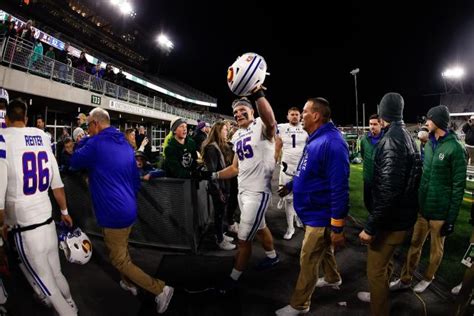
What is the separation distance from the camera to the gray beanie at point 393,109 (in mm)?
2621

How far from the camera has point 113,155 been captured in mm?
2969

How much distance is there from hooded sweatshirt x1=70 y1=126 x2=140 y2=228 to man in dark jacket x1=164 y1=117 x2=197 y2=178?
146 centimetres

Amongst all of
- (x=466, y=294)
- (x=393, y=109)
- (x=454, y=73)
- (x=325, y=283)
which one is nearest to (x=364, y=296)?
(x=325, y=283)

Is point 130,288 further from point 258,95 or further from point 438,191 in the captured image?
point 438,191

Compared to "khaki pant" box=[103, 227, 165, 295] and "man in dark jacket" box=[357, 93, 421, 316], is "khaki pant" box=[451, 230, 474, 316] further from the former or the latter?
"khaki pant" box=[103, 227, 165, 295]

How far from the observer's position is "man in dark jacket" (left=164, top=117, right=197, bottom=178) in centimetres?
451

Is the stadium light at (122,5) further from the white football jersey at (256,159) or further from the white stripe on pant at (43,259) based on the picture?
the white stripe on pant at (43,259)

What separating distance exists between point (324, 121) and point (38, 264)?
10.2ft

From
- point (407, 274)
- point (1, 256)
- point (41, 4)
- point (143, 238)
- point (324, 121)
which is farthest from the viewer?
point (41, 4)

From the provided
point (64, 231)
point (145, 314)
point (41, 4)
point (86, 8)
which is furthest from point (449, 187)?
point (86, 8)

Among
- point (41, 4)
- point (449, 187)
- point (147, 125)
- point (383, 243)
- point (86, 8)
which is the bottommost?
point (383, 243)

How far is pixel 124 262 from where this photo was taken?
3.04m

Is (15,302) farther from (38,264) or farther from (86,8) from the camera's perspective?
(86,8)

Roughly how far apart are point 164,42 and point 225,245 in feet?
170
